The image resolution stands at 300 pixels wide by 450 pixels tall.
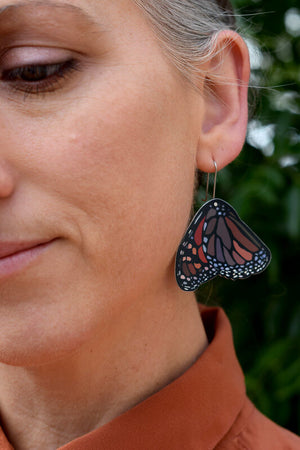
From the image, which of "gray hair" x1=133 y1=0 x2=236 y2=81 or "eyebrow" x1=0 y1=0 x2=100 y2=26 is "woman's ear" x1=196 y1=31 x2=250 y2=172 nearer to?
"gray hair" x1=133 y1=0 x2=236 y2=81

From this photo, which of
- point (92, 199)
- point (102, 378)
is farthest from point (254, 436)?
point (92, 199)

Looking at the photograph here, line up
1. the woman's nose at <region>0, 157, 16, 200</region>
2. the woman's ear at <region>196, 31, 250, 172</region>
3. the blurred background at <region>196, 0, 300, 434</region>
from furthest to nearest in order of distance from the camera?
the blurred background at <region>196, 0, 300, 434</region> → the woman's ear at <region>196, 31, 250, 172</region> → the woman's nose at <region>0, 157, 16, 200</region>

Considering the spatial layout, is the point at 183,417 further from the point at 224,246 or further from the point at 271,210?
the point at 271,210

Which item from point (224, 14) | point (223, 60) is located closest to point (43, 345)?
point (223, 60)

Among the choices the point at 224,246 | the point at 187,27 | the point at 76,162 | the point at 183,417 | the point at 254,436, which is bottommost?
the point at 254,436

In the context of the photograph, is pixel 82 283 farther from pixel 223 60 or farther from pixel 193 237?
pixel 223 60

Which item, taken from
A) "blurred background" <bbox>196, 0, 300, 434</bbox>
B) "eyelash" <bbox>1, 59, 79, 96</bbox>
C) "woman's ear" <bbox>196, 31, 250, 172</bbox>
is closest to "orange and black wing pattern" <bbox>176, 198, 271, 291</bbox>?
"woman's ear" <bbox>196, 31, 250, 172</bbox>
